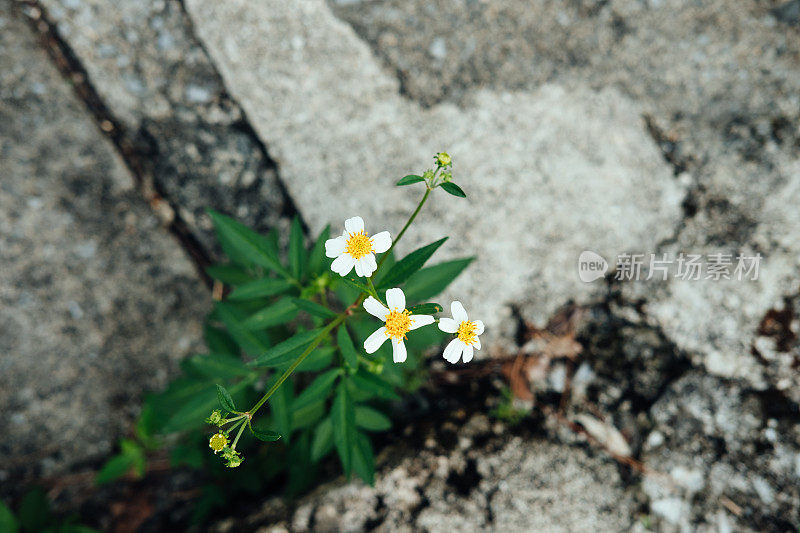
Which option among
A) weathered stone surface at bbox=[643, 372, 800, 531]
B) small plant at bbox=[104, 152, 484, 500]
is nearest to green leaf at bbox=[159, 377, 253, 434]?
small plant at bbox=[104, 152, 484, 500]

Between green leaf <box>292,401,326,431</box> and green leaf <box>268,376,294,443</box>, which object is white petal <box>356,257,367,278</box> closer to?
green leaf <box>268,376,294,443</box>

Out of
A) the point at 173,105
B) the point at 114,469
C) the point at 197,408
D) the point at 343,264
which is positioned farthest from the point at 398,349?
the point at 114,469

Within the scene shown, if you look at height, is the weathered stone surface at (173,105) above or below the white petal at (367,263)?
above

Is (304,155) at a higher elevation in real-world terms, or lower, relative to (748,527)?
higher

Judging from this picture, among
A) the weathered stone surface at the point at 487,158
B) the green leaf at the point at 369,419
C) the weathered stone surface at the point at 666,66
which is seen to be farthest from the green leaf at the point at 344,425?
the weathered stone surface at the point at 666,66

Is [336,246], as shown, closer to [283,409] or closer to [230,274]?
[283,409]

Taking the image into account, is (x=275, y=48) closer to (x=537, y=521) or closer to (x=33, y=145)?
(x=33, y=145)

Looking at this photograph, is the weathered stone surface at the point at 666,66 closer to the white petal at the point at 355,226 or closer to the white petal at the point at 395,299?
the white petal at the point at 355,226

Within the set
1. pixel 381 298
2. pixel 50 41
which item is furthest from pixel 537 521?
pixel 50 41
